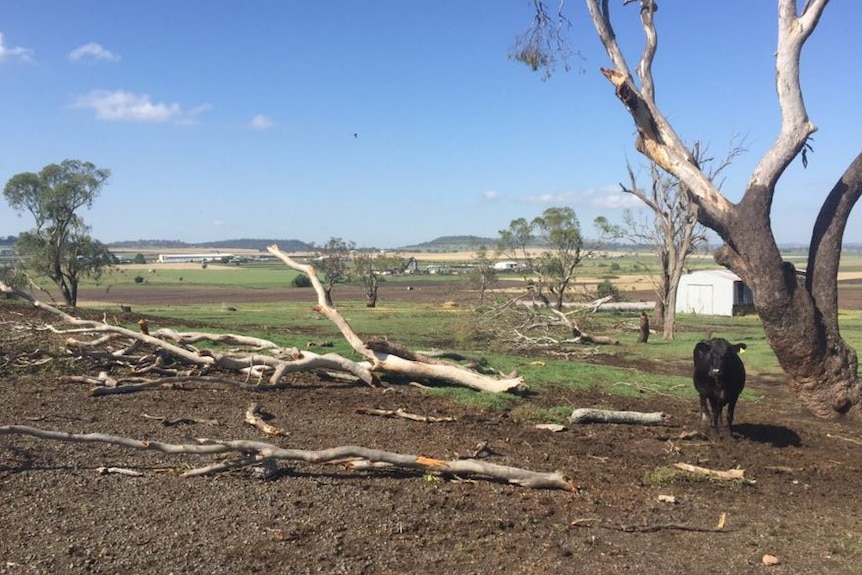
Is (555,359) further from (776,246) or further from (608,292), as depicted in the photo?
(608,292)

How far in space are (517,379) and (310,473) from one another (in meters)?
5.61

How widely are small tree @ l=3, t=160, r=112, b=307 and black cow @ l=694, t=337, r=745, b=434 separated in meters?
35.1

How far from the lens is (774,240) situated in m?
11.0

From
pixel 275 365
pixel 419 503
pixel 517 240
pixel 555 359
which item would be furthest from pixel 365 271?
pixel 419 503

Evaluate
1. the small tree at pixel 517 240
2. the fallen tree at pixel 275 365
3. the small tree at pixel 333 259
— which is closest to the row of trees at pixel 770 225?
the fallen tree at pixel 275 365

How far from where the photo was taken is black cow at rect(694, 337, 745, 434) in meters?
10.0

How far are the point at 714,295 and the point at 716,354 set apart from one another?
39.3m

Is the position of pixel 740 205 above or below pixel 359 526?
above

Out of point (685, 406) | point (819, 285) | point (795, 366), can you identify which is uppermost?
point (819, 285)

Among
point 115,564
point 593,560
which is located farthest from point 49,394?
point 593,560

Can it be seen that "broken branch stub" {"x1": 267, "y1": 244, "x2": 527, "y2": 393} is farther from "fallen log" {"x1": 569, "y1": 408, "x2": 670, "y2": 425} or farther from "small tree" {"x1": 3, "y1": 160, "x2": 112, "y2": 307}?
"small tree" {"x1": 3, "y1": 160, "x2": 112, "y2": 307}

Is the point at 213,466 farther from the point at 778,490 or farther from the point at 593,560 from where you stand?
the point at 778,490

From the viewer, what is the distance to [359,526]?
5863mm

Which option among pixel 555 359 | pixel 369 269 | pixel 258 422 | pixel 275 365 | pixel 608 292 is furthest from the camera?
pixel 369 269
